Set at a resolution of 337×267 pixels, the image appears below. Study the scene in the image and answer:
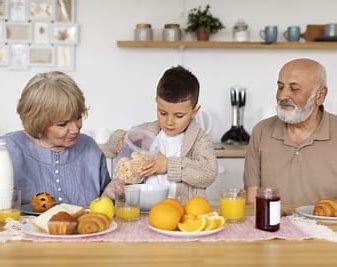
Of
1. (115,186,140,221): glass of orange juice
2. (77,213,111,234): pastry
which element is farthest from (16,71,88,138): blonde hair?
(77,213,111,234): pastry

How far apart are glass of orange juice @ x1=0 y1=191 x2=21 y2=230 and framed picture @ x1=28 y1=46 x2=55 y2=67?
230cm

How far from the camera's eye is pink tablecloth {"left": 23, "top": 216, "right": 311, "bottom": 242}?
5.49 feet

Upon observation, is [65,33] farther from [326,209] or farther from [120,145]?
[326,209]

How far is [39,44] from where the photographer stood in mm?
4070

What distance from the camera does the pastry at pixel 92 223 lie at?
1.69 m

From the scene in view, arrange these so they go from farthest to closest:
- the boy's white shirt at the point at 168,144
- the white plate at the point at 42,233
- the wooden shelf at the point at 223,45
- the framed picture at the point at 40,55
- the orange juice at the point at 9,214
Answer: the framed picture at the point at 40,55 < the wooden shelf at the point at 223,45 < the boy's white shirt at the point at 168,144 < the orange juice at the point at 9,214 < the white plate at the point at 42,233

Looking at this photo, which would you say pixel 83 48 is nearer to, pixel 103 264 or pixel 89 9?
pixel 89 9

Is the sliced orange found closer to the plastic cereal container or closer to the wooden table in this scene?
the wooden table

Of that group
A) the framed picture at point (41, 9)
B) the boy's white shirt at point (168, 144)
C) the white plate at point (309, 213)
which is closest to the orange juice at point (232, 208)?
the white plate at point (309, 213)

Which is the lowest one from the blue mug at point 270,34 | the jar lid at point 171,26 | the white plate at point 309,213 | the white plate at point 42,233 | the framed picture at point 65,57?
the white plate at point 309,213

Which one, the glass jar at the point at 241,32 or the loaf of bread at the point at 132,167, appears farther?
the glass jar at the point at 241,32

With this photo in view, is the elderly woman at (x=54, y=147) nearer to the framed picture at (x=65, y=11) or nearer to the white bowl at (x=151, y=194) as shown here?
the white bowl at (x=151, y=194)

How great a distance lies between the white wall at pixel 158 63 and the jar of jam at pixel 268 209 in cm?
241

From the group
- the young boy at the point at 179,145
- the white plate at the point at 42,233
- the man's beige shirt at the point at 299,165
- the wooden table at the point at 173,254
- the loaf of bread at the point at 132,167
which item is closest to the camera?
the wooden table at the point at 173,254
